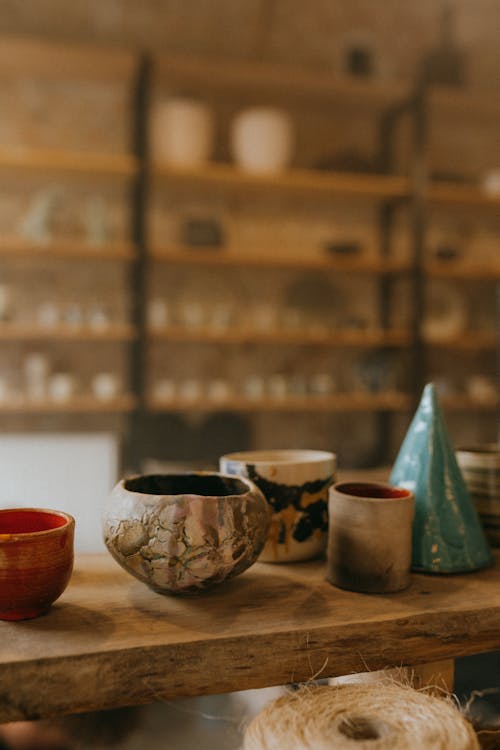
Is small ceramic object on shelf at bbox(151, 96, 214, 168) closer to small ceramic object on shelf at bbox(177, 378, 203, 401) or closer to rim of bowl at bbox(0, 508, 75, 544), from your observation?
small ceramic object on shelf at bbox(177, 378, 203, 401)

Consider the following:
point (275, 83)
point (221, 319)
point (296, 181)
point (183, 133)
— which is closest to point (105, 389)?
point (221, 319)

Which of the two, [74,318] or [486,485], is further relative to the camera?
[74,318]

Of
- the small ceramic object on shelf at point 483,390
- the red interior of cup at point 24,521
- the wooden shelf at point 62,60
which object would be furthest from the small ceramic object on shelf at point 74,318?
the red interior of cup at point 24,521

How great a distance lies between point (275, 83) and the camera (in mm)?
3320

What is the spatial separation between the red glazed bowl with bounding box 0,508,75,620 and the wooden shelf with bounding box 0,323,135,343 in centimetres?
251

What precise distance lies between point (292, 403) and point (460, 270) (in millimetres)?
1143

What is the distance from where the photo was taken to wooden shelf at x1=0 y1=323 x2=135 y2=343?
2992 mm

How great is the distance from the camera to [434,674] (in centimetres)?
67

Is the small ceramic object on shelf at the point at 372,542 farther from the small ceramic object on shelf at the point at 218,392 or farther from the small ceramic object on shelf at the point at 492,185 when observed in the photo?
the small ceramic object on shelf at the point at 492,185

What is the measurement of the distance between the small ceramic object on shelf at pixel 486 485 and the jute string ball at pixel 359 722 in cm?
34

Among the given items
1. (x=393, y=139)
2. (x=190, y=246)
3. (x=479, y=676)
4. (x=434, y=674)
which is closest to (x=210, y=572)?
(x=434, y=674)

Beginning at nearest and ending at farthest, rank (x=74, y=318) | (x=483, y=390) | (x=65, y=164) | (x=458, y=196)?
(x=65, y=164), (x=74, y=318), (x=458, y=196), (x=483, y=390)

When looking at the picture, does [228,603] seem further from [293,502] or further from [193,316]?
[193,316]

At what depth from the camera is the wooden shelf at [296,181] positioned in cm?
313
